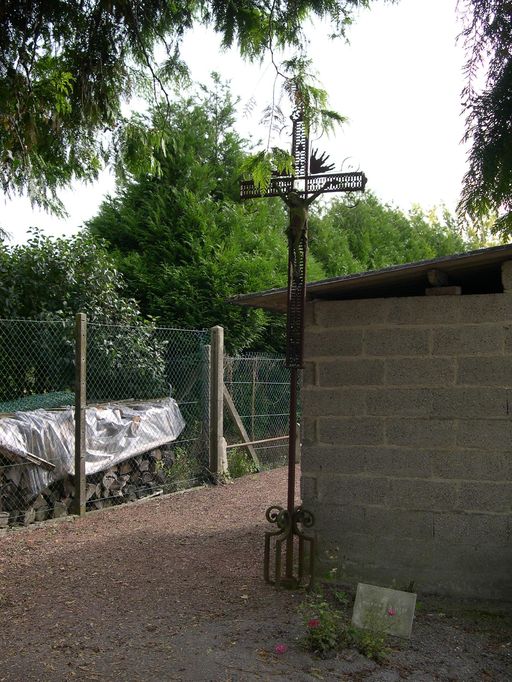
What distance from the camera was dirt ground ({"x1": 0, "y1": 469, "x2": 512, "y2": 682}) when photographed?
4.14m

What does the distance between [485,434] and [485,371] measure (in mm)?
443

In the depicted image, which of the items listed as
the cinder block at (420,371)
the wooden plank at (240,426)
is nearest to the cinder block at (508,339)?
the cinder block at (420,371)

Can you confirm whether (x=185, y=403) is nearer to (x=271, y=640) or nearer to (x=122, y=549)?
(x=122, y=549)

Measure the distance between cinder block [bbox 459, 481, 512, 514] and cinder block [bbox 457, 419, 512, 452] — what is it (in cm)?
26

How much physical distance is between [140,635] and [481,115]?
4805 millimetres

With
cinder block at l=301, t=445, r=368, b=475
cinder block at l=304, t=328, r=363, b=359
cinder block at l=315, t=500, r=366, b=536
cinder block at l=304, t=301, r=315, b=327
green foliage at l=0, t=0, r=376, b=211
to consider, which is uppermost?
green foliage at l=0, t=0, r=376, b=211

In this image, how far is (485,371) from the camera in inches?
209

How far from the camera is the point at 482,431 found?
5289mm

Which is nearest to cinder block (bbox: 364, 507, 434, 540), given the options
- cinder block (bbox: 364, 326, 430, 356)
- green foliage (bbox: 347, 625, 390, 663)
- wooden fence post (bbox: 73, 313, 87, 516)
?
green foliage (bbox: 347, 625, 390, 663)

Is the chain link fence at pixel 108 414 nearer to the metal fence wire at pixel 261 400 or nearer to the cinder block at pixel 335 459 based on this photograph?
the metal fence wire at pixel 261 400

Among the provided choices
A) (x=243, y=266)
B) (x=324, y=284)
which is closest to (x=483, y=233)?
(x=324, y=284)

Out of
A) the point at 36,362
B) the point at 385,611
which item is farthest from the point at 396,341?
the point at 36,362

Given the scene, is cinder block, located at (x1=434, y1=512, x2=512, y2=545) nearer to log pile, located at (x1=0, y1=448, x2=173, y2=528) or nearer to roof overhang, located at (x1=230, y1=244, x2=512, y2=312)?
roof overhang, located at (x1=230, y1=244, x2=512, y2=312)

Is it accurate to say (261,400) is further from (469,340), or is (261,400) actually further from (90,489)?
(469,340)
